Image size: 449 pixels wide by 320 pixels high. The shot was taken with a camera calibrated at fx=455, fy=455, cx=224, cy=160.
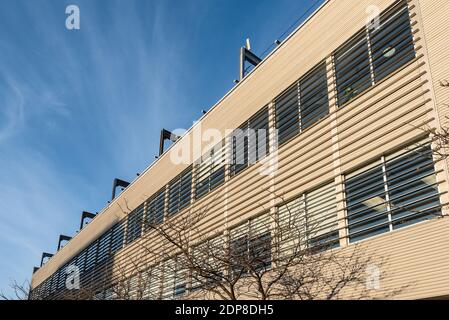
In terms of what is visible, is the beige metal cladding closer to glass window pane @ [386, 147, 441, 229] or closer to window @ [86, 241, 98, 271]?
glass window pane @ [386, 147, 441, 229]

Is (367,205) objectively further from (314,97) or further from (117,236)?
(117,236)

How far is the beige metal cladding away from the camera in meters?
9.34

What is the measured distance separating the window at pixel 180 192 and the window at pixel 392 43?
10645 mm

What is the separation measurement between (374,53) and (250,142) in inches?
230

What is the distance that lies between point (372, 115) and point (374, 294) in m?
4.27

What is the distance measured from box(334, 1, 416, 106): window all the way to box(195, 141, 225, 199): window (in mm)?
6356

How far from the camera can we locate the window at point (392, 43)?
10.9 m

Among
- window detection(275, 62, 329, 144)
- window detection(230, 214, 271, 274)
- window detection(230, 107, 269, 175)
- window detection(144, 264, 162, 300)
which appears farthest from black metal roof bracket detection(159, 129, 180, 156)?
window detection(275, 62, 329, 144)

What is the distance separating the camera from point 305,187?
1297 cm

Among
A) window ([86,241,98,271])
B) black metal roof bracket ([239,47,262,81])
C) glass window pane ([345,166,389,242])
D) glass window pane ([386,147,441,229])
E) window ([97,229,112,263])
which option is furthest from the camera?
window ([86,241,98,271])

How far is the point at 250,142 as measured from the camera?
16.4m

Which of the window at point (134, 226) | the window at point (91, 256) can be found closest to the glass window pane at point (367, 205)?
the window at point (134, 226)
